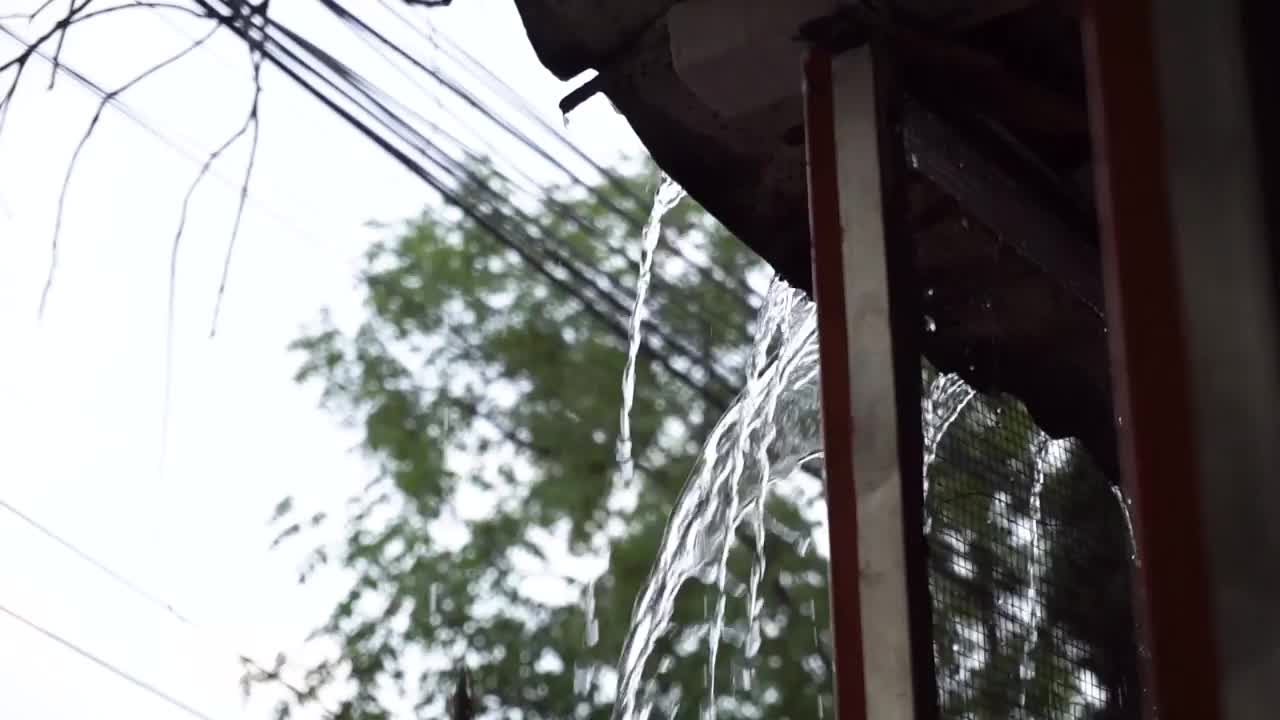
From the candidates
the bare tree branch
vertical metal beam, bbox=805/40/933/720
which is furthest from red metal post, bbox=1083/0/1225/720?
the bare tree branch

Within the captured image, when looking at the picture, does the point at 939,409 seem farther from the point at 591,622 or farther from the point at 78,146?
the point at 591,622

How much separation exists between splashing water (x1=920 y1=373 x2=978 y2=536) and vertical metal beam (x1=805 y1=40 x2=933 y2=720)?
67 millimetres

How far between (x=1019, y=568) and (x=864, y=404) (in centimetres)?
28

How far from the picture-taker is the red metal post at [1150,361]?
0.80 m

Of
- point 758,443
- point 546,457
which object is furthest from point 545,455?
point 758,443

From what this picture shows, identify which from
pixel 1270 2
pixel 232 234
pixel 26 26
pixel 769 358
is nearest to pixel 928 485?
pixel 1270 2

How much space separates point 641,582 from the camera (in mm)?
6609

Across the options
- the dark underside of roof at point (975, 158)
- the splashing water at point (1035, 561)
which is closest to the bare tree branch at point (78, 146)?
the dark underside of roof at point (975, 158)

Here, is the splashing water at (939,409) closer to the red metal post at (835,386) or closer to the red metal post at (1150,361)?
the red metal post at (835,386)

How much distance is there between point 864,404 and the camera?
1204mm

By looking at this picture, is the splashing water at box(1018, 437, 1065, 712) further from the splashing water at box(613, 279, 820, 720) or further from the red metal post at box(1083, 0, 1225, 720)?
the splashing water at box(613, 279, 820, 720)

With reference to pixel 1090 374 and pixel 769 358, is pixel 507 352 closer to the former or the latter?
pixel 769 358

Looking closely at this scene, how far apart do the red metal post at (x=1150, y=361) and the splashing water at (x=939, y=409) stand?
0.34 m

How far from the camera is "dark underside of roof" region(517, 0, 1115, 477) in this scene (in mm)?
1403
